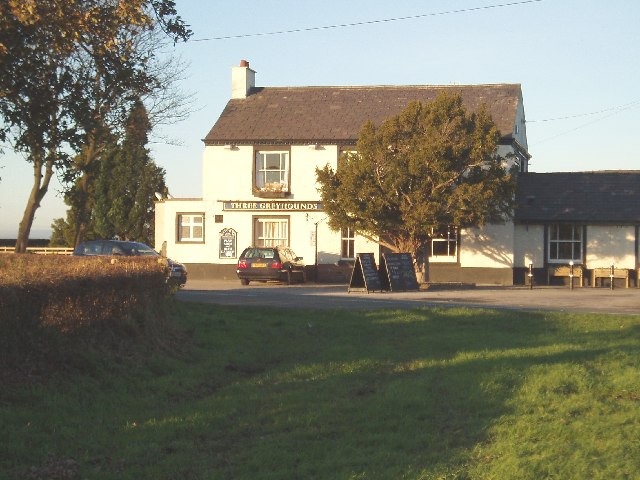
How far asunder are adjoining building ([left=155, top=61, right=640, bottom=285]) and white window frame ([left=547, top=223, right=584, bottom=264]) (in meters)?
0.06

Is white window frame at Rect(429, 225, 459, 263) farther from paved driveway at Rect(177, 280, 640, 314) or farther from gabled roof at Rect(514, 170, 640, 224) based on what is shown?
paved driveway at Rect(177, 280, 640, 314)

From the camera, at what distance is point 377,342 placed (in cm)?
1636

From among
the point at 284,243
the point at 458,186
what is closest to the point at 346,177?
the point at 458,186

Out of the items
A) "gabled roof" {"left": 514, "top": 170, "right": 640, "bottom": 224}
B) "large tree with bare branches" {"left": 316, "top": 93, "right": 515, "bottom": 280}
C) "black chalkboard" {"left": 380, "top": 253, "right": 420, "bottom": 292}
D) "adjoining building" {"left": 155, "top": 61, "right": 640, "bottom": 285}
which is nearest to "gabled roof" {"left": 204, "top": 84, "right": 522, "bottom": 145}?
"adjoining building" {"left": 155, "top": 61, "right": 640, "bottom": 285}

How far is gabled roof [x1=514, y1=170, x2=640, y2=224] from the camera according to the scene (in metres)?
36.1

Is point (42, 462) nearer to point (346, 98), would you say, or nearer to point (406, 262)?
point (406, 262)

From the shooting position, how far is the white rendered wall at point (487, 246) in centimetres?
3700

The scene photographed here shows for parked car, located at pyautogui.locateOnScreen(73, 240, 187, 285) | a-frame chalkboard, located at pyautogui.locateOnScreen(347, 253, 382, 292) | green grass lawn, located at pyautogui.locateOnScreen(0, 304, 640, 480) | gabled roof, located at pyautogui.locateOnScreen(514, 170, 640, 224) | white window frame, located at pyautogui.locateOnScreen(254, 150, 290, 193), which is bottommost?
green grass lawn, located at pyautogui.locateOnScreen(0, 304, 640, 480)

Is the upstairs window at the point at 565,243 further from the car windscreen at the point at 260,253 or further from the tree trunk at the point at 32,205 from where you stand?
the tree trunk at the point at 32,205

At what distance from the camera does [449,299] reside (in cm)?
2675

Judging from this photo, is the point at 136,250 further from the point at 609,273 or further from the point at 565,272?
the point at 609,273

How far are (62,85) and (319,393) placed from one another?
5.97 m

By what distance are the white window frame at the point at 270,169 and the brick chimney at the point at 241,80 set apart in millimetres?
4133

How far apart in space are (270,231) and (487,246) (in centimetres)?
922
